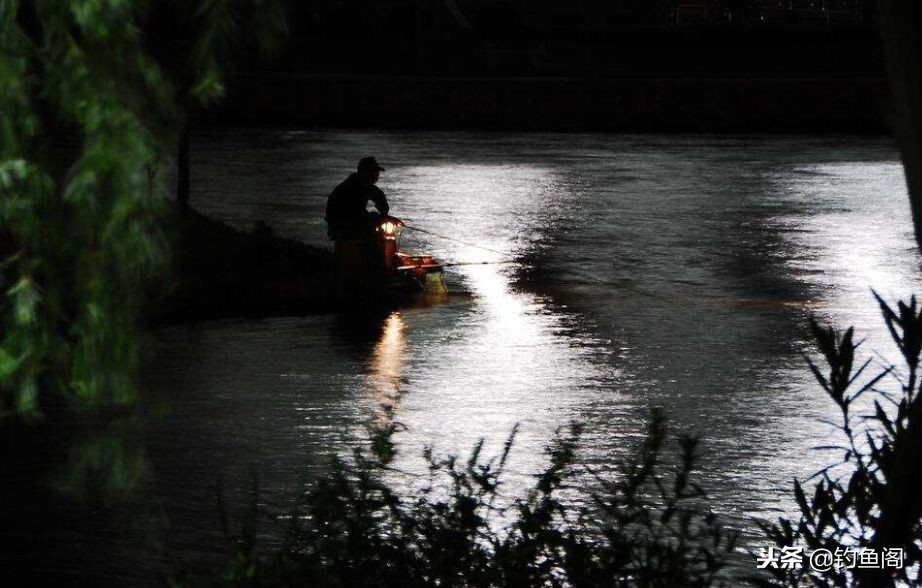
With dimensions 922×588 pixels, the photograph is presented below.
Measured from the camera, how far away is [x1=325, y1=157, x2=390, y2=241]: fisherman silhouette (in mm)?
14875

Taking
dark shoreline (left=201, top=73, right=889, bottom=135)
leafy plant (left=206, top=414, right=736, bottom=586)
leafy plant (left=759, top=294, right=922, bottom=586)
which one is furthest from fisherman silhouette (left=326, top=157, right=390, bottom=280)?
dark shoreline (left=201, top=73, right=889, bottom=135)

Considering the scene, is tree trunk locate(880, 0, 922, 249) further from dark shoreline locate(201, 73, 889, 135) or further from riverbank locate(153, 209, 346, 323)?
dark shoreline locate(201, 73, 889, 135)

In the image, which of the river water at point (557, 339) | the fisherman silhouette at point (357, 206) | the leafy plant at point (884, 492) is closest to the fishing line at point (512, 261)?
the river water at point (557, 339)

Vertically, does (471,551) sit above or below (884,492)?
below

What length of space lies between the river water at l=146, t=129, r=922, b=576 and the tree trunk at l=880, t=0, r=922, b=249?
361 cm

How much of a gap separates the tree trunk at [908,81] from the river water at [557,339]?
361cm

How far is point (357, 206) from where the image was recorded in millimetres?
15016

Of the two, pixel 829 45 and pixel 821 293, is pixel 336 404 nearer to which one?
pixel 821 293

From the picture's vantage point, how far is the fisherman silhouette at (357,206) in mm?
14875

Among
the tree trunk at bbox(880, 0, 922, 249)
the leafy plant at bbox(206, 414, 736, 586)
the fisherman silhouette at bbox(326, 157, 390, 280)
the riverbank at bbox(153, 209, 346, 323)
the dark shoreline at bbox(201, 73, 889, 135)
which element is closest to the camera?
the tree trunk at bbox(880, 0, 922, 249)

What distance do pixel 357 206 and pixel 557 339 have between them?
9.28 ft

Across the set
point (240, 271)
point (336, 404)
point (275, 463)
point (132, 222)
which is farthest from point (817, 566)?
point (240, 271)

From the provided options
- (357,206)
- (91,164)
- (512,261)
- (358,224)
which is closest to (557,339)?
(358,224)

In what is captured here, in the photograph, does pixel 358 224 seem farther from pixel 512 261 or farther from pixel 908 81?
pixel 908 81
